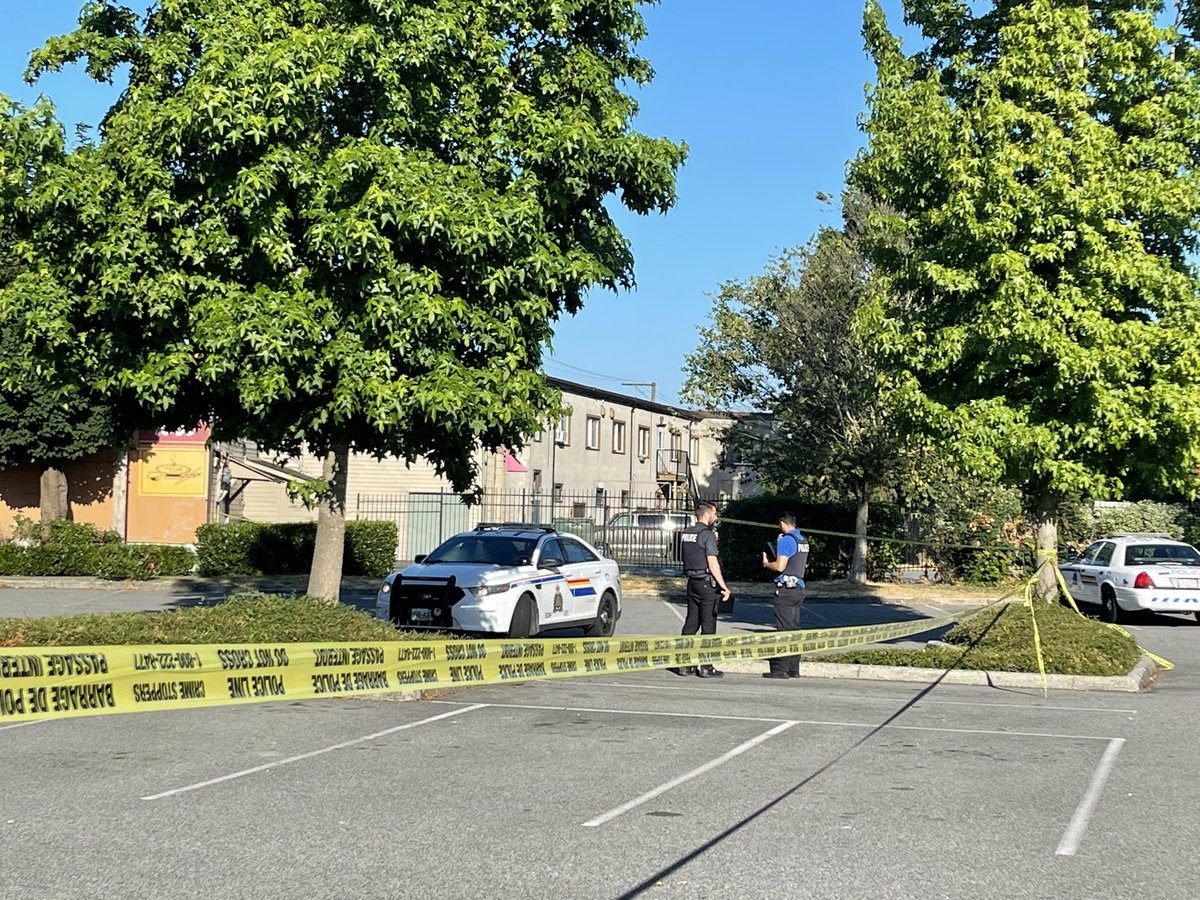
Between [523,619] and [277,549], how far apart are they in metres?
15.0

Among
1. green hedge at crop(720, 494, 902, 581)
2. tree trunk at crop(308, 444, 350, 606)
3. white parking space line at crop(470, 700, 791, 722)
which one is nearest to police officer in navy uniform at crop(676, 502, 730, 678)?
white parking space line at crop(470, 700, 791, 722)

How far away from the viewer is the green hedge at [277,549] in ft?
94.2

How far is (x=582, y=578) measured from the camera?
55.3 ft

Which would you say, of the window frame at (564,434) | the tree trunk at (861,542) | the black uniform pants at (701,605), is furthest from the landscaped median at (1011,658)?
the window frame at (564,434)

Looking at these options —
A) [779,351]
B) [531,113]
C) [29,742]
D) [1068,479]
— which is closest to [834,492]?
[779,351]

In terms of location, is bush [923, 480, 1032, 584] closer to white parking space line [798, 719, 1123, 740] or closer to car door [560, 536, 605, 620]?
car door [560, 536, 605, 620]

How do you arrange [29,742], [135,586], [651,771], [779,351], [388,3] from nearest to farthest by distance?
[651,771], [29,742], [388,3], [135,586], [779,351]

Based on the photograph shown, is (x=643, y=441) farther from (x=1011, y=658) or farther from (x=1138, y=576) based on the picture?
(x=1011, y=658)

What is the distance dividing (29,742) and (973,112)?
1262 centimetres

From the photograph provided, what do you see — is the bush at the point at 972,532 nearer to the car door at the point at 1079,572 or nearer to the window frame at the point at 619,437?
the car door at the point at 1079,572

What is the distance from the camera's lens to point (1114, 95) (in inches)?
607

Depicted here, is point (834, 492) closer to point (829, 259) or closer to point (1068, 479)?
A: point (829, 259)

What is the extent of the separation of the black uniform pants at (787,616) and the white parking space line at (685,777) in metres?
3.20

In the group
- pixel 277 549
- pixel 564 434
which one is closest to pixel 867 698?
pixel 277 549
